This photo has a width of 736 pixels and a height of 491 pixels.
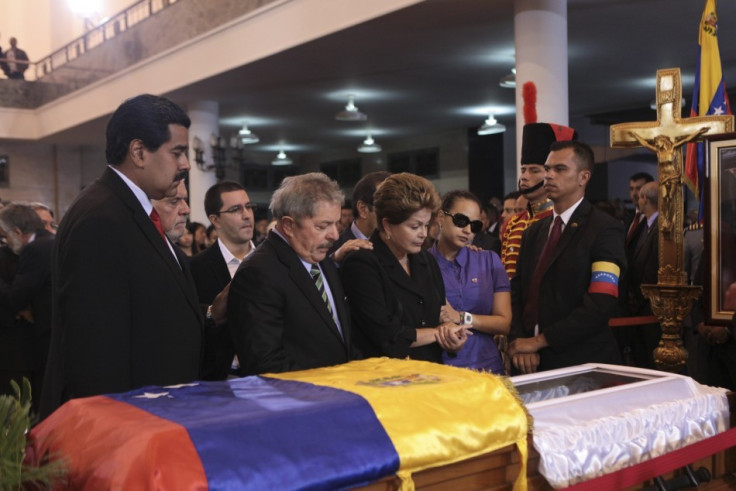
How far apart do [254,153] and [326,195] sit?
1979 centimetres

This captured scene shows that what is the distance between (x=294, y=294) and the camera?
2.45 meters

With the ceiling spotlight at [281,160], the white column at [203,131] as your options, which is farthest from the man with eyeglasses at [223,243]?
the ceiling spotlight at [281,160]

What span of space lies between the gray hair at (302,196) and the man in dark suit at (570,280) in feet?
4.39

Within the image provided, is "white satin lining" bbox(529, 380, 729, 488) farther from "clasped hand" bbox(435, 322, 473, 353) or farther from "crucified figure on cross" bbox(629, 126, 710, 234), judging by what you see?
"crucified figure on cross" bbox(629, 126, 710, 234)

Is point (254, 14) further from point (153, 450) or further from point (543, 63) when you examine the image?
point (153, 450)

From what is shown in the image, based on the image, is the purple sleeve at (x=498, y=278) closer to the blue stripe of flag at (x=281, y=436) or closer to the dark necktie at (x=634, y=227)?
the blue stripe of flag at (x=281, y=436)

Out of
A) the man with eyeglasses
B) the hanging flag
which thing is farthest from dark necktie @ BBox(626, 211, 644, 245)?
the man with eyeglasses

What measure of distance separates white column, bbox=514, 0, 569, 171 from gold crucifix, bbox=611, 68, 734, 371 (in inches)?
132

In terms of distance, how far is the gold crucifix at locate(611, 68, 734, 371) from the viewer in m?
3.79

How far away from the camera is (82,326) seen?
2.05m

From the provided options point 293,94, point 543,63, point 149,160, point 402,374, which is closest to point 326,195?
point 149,160

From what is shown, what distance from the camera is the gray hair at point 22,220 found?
5.07 metres

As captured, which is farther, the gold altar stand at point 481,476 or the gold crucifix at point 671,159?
the gold crucifix at point 671,159

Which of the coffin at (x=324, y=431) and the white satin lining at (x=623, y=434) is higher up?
the coffin at (x=324, y=431)
